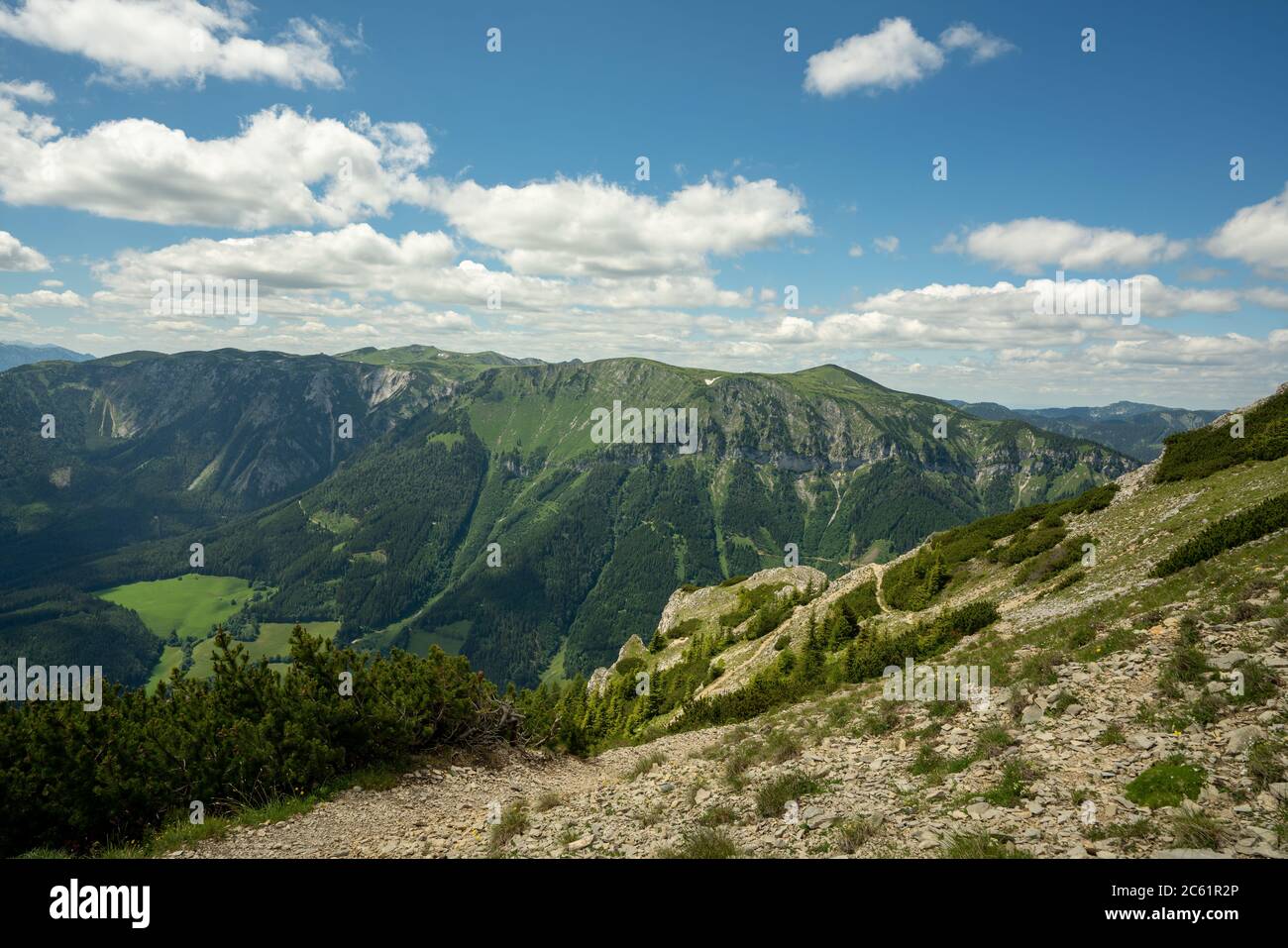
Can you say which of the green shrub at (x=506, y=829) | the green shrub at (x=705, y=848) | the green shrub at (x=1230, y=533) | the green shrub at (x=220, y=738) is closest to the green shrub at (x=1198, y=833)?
the green shrub at (x=705, y=848)

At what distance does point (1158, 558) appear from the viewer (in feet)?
86.8

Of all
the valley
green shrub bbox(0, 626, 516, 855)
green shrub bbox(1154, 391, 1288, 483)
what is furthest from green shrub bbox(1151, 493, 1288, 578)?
green shrub bbox(0, 626, 516, 855)

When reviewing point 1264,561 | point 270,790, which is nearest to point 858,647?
point 1264,561

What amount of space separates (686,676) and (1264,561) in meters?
40.7

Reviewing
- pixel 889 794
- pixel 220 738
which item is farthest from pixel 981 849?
pixel 220 738

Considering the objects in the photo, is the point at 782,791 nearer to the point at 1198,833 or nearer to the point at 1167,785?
the point at 1167,785

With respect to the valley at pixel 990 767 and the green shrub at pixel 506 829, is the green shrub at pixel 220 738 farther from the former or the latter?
the green shrub at pixel 506 829

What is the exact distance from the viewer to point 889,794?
13.5 meters

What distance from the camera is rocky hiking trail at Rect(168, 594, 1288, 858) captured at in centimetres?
1035

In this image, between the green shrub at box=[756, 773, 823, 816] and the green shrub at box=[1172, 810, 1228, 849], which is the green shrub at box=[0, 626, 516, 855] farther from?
the green shrub at box=[1172, 810, 1228, 849]

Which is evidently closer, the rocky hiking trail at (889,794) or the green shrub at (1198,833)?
the green shrub at (1198,833)

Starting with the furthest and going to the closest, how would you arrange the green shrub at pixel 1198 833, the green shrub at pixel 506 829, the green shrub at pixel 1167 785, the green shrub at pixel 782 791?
the green shrub at pixel 506 829 → the green shrub at pixel 782 791 → the green shrub at pixel 1167 785 → the green shrub at pixel 1198 833

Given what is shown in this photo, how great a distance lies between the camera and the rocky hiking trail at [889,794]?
34.0 feet

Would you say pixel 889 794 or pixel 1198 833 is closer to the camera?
pixel 1198 833
